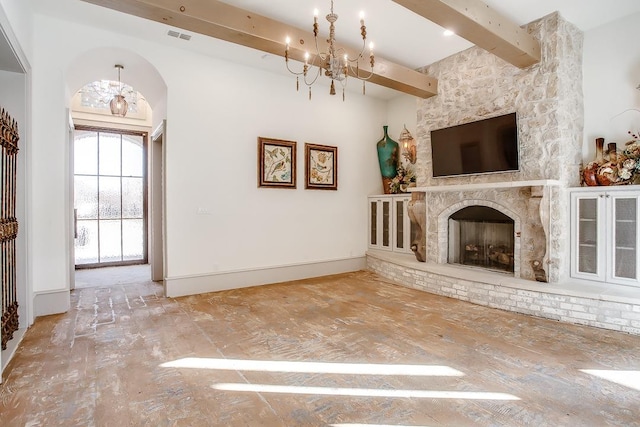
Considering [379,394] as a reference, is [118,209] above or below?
above

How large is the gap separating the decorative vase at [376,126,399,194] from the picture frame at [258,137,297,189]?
2.00 metres

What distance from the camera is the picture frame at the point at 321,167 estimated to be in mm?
5984

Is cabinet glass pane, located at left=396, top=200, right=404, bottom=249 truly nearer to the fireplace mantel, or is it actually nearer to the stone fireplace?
the fireplace mantel

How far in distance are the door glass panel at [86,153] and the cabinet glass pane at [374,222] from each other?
599cm

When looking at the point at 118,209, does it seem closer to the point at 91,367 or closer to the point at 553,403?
the point at 91,367

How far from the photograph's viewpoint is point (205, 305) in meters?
4.34

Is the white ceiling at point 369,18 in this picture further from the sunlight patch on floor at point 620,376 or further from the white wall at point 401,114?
the sunlight patch on floor at point 620,376

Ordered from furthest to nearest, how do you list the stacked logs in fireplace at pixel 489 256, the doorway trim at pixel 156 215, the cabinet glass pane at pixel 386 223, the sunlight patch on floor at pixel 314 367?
the cabinet glass pane at pixel 386 223, the doorway trim at pixel 156 215, the stacked logs in fireplace at pixel 489 256, the sunlight patch on floor at pixel 314 367

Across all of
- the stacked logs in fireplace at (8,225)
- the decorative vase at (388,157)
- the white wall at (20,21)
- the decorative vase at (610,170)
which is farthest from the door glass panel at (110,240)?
the decorative vase at (610,170)

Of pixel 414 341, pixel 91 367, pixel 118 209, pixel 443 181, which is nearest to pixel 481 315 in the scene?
pixel 414 341

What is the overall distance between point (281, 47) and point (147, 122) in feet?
16.1

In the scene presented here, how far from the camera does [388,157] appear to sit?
22.1 ft

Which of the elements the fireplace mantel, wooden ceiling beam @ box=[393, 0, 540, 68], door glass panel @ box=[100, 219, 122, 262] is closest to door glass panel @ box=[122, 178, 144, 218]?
door glass panel @ box=[100, 219, 122, 262]

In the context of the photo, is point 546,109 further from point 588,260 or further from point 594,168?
point 588,260
